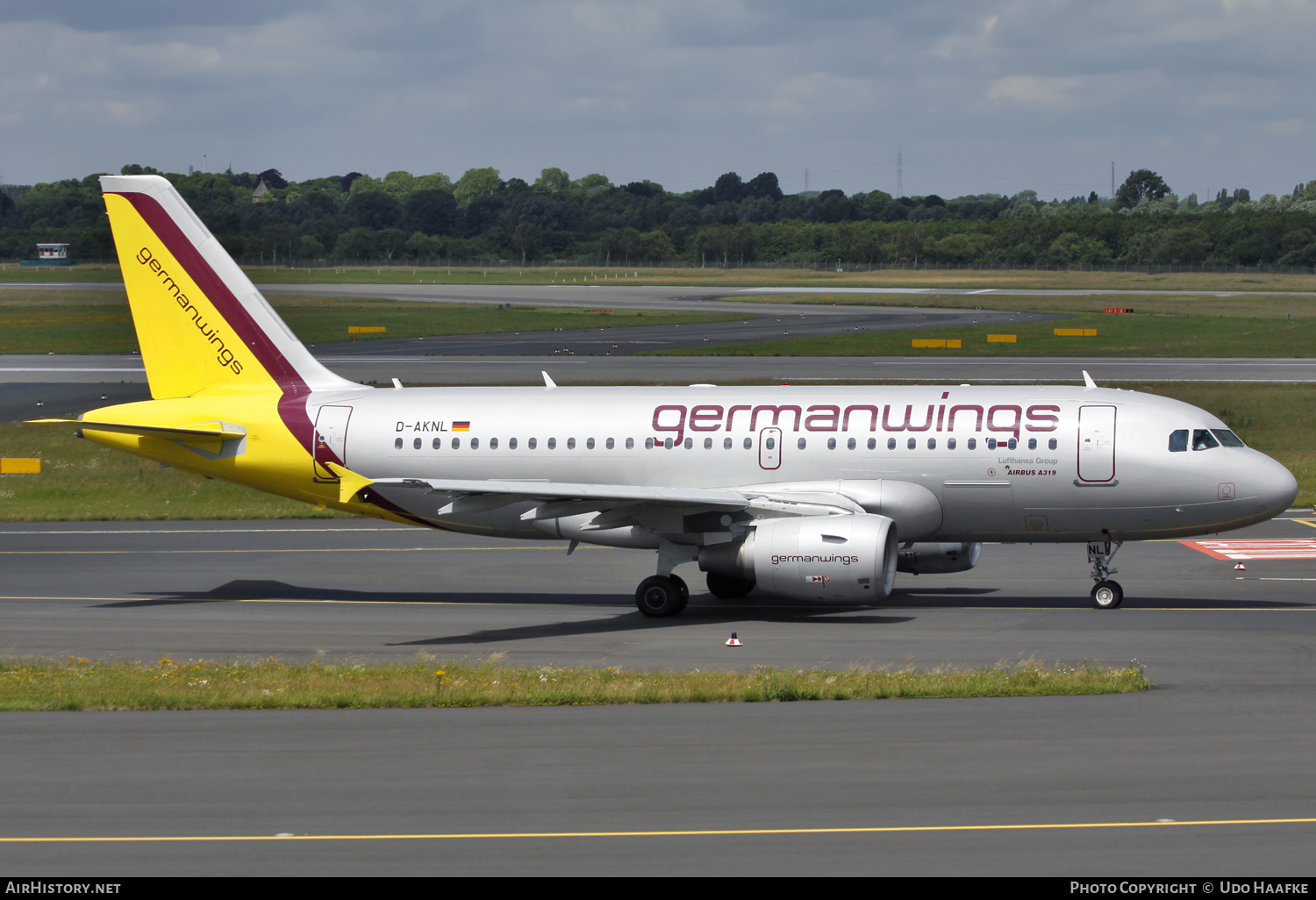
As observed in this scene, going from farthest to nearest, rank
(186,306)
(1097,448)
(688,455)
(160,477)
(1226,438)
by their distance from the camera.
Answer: (160,477) < (186,306) < (688,455) < (1226,438) < (1097,448)

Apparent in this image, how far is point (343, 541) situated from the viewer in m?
40.7

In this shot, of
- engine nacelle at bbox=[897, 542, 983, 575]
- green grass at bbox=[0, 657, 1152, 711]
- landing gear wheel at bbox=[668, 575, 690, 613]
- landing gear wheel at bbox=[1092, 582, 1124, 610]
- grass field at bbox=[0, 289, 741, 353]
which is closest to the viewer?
green grass at bbox=[0, 657, 1152, 711]

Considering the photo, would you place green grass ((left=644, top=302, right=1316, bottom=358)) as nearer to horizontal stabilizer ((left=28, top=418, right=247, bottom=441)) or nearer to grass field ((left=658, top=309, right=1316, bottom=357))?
grass field ((left=658, top=309, right=1316, bottom=357))

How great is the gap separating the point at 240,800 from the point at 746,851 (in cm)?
608

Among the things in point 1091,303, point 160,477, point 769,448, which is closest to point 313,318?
point 160,477

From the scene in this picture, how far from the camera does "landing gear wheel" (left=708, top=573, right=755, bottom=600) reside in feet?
105

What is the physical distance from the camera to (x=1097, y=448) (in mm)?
29500

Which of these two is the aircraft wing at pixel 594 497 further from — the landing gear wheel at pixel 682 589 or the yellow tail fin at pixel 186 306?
the yellow tail fin at pixel 186 306

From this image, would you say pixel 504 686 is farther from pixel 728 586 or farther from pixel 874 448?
pixel 874 448

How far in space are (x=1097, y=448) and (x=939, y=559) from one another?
174 inches

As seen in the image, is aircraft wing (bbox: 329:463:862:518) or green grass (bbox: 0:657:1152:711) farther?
aircraft wing (bbox: 329:463:862:518)

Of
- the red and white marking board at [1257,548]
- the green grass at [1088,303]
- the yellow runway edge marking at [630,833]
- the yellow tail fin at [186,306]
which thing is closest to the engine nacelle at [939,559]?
the red and white marking board at [1257,548]

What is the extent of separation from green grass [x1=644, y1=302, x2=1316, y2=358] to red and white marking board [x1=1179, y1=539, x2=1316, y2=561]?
48.7 metres

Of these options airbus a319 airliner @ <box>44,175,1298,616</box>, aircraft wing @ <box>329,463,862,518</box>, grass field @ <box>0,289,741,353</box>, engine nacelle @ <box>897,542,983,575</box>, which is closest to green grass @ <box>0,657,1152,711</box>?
airbus a319 airliner @ <box>44,175,1298,616</box>
